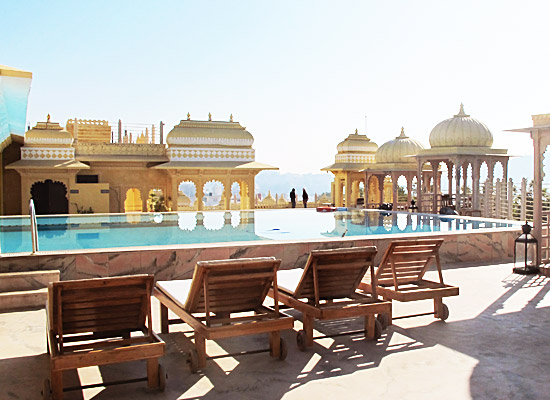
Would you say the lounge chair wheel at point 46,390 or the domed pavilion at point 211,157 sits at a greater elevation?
the domed pavilion at point 211,157

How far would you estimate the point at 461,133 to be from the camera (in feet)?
67.9

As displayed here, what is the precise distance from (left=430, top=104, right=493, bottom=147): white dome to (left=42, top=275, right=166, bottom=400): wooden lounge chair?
18.3 meters

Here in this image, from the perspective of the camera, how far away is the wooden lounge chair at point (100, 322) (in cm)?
367

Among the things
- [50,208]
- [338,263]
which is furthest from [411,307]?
[50,208]

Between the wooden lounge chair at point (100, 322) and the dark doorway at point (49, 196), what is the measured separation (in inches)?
853

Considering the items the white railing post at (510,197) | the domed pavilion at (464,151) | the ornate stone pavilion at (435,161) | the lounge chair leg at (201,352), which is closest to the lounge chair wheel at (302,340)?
the lounge chair leg at (201,352)

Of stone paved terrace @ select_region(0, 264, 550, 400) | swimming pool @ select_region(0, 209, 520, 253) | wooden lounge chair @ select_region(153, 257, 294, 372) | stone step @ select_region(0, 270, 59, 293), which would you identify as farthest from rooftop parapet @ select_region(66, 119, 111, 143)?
wooden lounge chair @ select_region(153, 257, 294, 372)

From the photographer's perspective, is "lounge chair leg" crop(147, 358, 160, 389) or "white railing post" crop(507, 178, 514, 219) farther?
"white railing post" crop(507, 178, 514, 219)

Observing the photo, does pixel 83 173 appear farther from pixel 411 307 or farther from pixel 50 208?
pixel 411 307

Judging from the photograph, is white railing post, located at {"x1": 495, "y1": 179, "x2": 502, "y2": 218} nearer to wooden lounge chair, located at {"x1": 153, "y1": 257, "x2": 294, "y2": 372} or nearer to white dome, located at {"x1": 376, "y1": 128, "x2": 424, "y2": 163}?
white dome, located at {"x1": 376, "y1": 128, "x2": 424, "y2": 163}

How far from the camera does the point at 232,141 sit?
24.1m

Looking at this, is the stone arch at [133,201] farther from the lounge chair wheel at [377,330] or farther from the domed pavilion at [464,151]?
the lounge chair wheel at [377,330]

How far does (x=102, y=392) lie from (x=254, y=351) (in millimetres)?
1138

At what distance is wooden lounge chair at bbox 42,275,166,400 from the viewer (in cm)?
367
